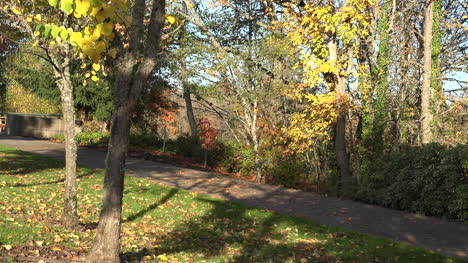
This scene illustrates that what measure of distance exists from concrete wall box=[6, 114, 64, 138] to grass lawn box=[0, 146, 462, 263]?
12626 mm

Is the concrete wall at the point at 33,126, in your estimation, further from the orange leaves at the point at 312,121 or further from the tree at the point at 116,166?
the tree at the point at 116,166

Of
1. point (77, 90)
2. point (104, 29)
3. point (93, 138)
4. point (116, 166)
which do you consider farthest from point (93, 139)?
point (104, 29)

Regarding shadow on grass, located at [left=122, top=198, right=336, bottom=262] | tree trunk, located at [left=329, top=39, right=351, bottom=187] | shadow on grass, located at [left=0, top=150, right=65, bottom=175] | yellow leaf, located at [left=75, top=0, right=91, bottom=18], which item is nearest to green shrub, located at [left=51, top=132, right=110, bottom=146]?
shadow on grass, located at [left=0, top=150, right=65, bottom=175]

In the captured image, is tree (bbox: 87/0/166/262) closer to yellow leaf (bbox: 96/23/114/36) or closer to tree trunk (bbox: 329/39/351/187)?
yellow leaf (bbox: 96/23/114/36)

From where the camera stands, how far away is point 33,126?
24.8 metres

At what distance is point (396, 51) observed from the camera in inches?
656

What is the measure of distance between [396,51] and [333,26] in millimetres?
3512

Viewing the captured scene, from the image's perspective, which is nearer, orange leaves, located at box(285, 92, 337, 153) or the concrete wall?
orange leaves, located at box(285, 92, 337, 153)

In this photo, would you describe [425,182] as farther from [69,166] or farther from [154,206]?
[69,166]

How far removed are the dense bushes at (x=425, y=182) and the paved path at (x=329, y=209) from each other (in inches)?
17.5

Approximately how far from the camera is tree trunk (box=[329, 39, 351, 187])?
14859 millimetres

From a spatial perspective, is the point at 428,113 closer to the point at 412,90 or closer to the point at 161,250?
the point at 412,90

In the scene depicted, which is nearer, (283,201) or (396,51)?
(283,201)

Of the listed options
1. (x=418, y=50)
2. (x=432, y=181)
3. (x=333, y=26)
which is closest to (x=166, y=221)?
(x=432, y=181)
